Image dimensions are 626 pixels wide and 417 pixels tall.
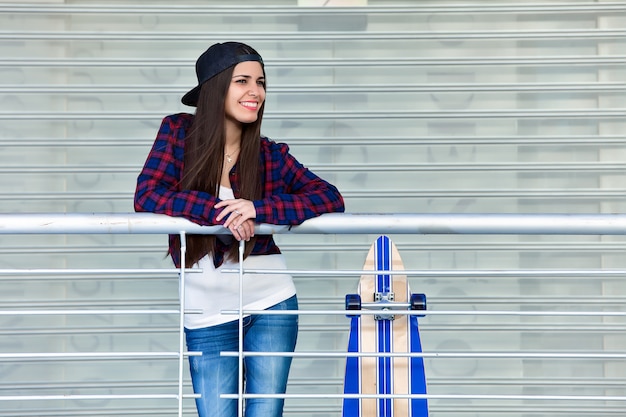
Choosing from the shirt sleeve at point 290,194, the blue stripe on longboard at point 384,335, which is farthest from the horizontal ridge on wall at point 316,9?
the blue stripe on longboard at point 384,335

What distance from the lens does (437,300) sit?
5.19 metres

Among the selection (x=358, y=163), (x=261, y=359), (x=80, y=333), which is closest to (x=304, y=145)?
(x=358, y=163)

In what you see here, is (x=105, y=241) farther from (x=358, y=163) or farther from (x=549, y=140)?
(x=549, y=140)

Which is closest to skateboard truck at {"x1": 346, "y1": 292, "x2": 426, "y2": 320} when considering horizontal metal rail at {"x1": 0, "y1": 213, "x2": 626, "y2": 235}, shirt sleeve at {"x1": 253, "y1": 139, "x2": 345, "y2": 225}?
shirt sleeve at {"x1": 253, "y1": 139, "x2": 345, "y2": 225}

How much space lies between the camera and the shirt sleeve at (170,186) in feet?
9.18

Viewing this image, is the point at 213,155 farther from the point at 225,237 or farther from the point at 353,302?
the point at 353,302

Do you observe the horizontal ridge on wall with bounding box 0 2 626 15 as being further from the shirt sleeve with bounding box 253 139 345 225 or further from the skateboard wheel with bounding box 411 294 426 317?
the skateboard wheel with bounding box 411 294 426 317

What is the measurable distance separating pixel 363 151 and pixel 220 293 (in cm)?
230

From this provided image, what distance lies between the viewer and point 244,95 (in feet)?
10.6

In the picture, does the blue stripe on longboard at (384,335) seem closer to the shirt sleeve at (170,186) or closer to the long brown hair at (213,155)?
the long brown hair at (213,155)

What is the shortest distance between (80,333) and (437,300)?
1.87 meters

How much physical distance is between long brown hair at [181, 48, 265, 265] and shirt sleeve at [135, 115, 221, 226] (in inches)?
1.4

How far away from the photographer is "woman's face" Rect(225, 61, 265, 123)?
321cm

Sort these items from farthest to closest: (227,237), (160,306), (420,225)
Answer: (160,306) → (227,237) → (420,225)
